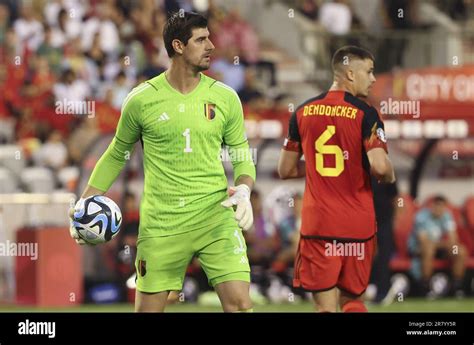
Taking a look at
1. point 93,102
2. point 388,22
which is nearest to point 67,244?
point 93,102

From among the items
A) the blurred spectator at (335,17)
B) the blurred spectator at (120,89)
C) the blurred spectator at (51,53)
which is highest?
the blurred spectator at (335,17)

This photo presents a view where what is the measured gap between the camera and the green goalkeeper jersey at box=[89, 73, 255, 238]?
9641 mm

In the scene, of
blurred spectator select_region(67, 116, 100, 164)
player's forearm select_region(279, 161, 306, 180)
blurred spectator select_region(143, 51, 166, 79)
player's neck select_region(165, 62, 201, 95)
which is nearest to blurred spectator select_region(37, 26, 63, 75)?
blurred spectator select_region(143, 51, 166, 79)

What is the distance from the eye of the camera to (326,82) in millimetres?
22906

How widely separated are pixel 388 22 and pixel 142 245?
49.2 feet

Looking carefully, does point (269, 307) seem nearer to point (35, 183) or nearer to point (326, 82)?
point (35, 183)

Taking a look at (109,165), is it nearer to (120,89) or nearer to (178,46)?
(178,46)

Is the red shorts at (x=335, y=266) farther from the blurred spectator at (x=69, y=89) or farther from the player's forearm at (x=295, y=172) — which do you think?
the blurred spectator at (x=69, y=89)

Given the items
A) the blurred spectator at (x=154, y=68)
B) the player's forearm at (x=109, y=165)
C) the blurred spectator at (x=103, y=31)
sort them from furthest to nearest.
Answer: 1. the blurred spectator at (x=103, y=31)
2. the blurred spectator at (x=154, y=68)
3. the player's forearm at (x=109, y=165)

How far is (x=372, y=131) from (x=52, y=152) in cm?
988

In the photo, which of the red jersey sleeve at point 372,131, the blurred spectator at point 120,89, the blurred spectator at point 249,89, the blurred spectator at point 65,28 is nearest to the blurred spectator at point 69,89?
the blurred spectator at point 120,89

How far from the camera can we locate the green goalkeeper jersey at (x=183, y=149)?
9.64 m

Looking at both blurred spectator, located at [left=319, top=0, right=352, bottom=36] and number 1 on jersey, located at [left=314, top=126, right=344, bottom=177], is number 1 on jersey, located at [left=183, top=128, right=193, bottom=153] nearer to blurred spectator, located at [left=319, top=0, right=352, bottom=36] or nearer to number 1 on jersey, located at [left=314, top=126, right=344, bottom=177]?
number 1 on jersey, located at [left=314, top=126, right=344, bottom=177]
